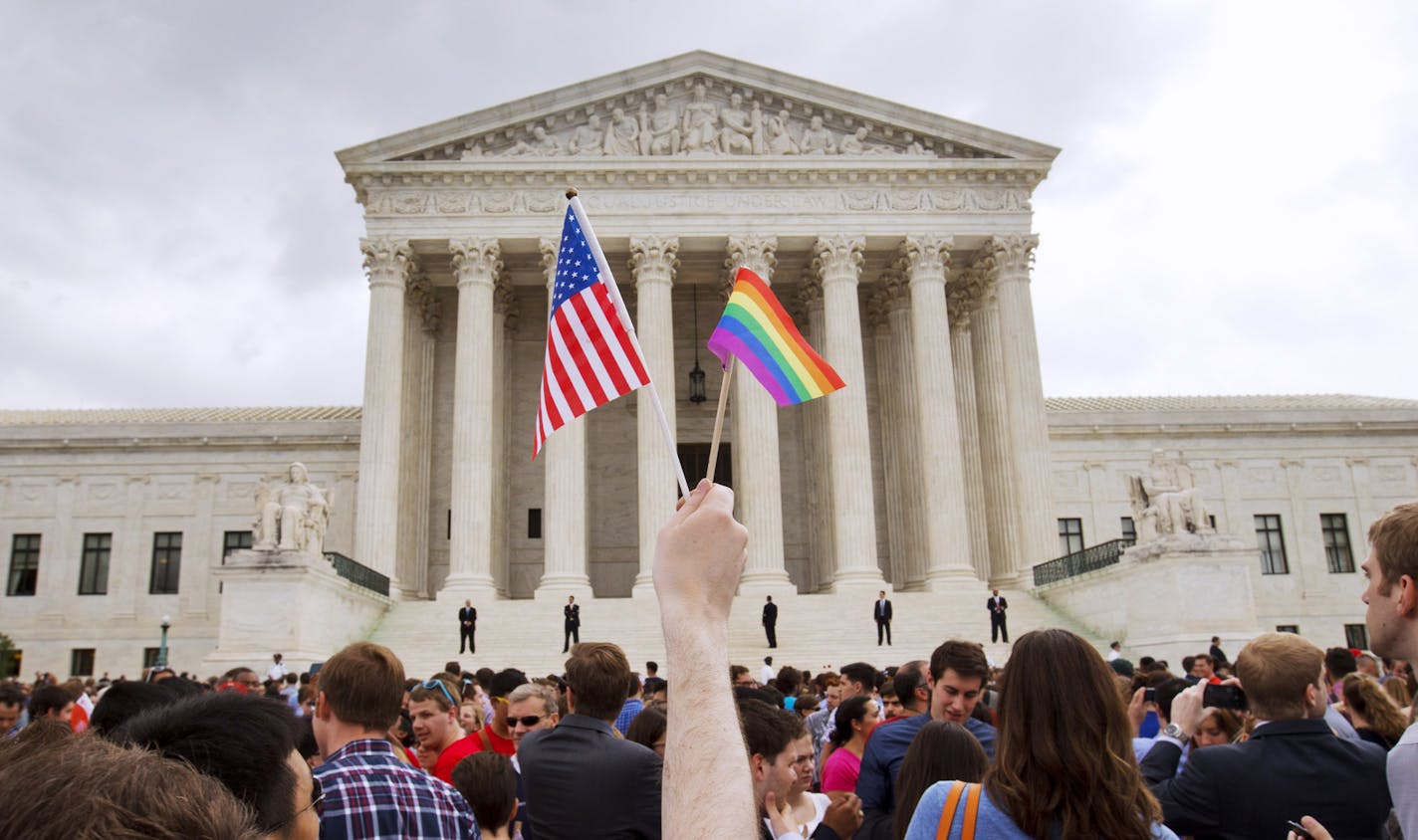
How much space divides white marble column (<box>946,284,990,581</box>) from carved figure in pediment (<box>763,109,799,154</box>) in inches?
320

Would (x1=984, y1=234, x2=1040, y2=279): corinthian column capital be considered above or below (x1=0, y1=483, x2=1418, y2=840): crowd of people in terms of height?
Result: above

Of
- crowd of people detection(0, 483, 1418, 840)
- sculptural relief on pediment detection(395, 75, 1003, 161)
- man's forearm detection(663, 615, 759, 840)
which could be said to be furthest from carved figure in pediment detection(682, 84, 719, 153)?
man's forearm detection(663, 615, 759, 840)

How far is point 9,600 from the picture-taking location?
3959 cm

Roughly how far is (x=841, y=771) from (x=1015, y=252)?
3098 cm

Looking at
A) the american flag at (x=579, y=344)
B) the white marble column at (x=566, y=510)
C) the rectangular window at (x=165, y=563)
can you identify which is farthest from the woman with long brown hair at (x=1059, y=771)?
the rectangular window at (x=165, y=563)

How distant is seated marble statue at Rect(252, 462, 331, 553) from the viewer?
26266mm

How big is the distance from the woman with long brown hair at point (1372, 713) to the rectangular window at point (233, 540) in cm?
4012

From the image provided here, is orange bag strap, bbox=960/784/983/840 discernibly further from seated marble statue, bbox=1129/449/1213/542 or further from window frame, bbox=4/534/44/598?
window frame, bbox=4/534/44/598

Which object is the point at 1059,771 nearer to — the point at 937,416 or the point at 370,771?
the point at 370,771

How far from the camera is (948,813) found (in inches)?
121

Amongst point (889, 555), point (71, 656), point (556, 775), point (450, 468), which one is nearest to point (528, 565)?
point (450, 468)

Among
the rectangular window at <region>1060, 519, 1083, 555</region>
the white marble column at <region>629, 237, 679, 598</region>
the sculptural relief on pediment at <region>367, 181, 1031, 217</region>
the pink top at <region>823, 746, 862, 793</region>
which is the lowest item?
the pink top at <region>823, 746, 862, 793</region>

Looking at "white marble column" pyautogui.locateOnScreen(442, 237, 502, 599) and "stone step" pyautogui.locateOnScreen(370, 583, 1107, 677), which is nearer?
"stone step" pyautogui.locateOnScreen(370, 583, 1107, 677)

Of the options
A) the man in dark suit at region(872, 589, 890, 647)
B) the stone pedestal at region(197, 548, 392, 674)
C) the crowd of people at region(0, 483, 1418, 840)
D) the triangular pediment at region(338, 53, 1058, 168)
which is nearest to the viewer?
the crowd of people at region(0, 483, 1418, 840)
